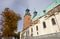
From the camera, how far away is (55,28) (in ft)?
64.5

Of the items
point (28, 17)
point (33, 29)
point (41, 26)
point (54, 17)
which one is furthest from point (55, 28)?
point (28, 17)

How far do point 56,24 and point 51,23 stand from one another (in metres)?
1.62

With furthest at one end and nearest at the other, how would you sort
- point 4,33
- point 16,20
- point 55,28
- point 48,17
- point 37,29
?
point 37,29 < point 48,17 < point 55,28 < point 16,20 < point 4,33

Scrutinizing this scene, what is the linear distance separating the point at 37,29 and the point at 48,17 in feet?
19.0

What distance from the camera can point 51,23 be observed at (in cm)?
2122

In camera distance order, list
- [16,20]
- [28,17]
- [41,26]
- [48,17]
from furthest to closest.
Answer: [28,17] → [41,26] → [48,17] → [16,20]

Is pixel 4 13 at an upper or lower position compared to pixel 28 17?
lower

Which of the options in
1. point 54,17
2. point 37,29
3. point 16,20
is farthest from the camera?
point 37,29

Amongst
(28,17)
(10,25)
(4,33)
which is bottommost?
(4,33)

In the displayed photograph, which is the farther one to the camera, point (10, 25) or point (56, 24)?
point (56, 24)

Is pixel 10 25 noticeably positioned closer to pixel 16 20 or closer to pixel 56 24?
pixel 16 20

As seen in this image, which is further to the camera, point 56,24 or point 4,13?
point 56,24

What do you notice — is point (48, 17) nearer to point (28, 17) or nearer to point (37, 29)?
point (37, 29)

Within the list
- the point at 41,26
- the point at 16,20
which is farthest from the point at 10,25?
the point at 41,26
